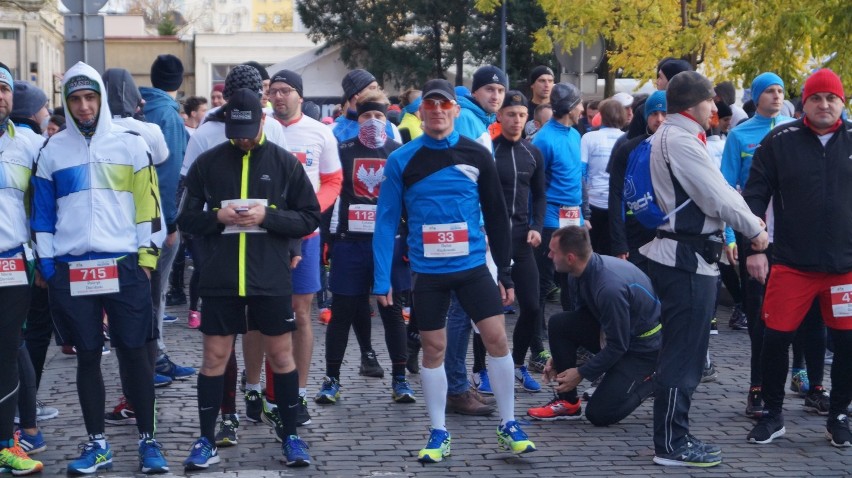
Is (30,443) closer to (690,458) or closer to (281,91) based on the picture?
(281,91)

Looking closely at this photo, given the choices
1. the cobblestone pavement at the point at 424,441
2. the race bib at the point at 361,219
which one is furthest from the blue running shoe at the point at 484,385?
the race bib at the point at 361,219

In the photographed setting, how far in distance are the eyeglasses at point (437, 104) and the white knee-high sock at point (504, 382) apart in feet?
4.63

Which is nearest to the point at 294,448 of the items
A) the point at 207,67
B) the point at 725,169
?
the point at 725,169

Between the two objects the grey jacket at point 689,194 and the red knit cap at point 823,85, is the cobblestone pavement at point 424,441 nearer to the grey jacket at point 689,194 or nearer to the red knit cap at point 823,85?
the grey jacket at point 689,194

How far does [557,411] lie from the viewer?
26.4 ft

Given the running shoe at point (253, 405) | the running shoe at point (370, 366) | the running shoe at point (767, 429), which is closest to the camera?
the running shoe at point (767, 429)

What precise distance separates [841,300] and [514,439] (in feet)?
6.62

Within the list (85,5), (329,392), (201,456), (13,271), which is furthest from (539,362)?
(85,5)

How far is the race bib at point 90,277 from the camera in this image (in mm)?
6578

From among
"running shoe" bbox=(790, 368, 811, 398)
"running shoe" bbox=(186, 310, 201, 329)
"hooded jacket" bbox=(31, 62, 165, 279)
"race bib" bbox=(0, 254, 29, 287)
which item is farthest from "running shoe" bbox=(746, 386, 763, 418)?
"running shoe" bbox=(186, 310, 201, 329)

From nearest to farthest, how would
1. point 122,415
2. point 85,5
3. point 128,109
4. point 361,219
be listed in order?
point 122,415 → point 128,109 → point 361,219 → point 85,5

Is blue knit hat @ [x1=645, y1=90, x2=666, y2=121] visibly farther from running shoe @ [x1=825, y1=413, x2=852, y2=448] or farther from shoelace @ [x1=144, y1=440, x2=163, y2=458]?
shoelace @ [x1=144, y1=440, x2=163, y2=458]

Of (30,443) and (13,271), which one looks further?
(30,443)

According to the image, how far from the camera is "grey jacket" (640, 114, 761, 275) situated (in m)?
6.59
